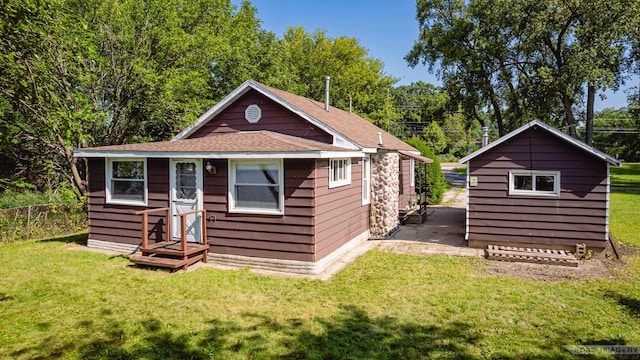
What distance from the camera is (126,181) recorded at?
9.79 meters

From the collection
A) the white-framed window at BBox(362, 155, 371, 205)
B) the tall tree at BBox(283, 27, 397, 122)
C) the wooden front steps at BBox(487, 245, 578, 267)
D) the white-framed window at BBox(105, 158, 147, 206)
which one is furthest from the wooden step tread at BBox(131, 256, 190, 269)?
the tall tree at BBox(283, 27, 397, 122)

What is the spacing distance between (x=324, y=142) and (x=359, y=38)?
26.5 m

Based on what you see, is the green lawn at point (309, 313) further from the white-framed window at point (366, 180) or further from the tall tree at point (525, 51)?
the tall tree at point (525, 51)

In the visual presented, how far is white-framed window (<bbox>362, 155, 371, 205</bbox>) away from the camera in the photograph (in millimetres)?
11406

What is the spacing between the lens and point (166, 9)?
15.4 m

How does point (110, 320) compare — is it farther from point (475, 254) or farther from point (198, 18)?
point (198, 18)

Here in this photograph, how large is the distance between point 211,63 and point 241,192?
1335cm

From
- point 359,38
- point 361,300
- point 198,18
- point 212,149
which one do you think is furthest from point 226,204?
point 359,38

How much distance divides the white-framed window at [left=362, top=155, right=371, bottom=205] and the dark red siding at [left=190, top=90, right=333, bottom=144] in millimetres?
1882

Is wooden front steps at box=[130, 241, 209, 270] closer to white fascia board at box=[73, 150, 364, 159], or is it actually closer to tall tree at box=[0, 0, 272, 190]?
white fascia board at box=[73, 150, 364, 159]

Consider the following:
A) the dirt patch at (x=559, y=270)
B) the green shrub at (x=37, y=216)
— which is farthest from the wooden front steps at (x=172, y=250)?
the dirt patch at (x=559, y=270)

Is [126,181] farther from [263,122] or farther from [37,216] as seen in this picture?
[37,216]

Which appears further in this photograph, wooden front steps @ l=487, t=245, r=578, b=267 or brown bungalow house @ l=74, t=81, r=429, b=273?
wooden front steps @ l=487, t=245, r=578, b=267

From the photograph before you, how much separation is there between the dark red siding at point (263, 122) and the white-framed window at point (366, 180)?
6.17 ft
